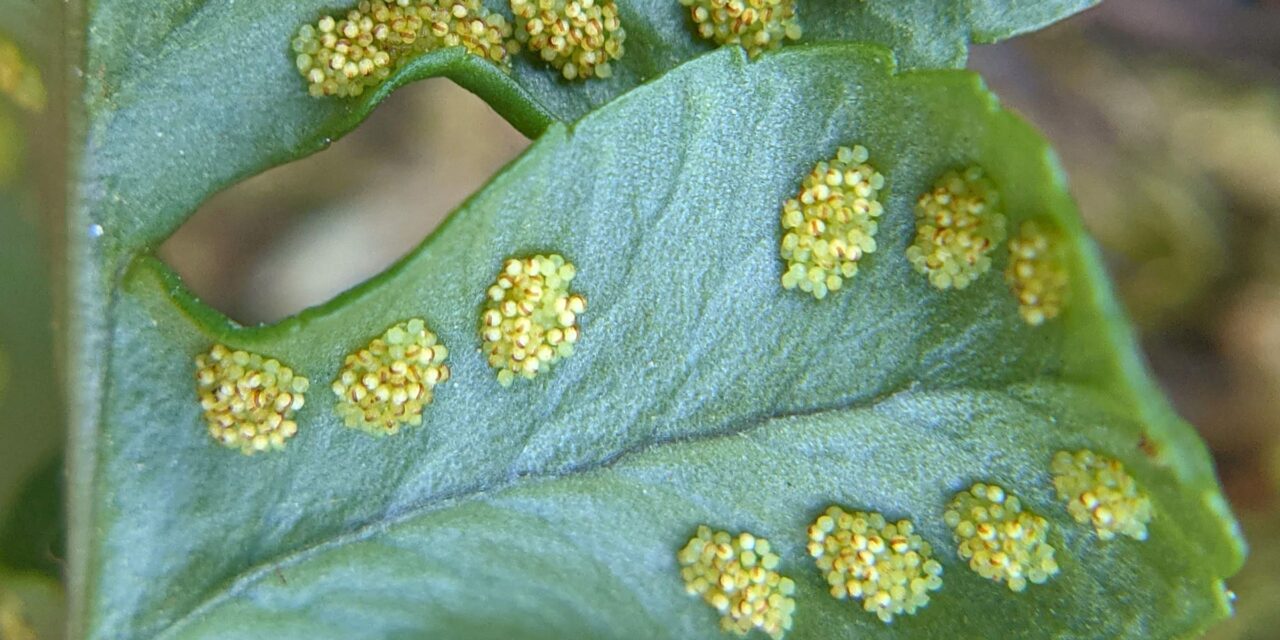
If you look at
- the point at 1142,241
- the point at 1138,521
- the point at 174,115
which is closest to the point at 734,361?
the point at 1138,521

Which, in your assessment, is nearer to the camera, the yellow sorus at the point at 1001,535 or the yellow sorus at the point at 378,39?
the yellow sorus at the point at 1001,535

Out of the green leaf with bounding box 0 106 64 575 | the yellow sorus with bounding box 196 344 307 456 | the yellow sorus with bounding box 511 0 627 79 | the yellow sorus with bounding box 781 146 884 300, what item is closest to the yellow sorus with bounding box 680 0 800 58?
the yellow sorus with bounding box 511 0 627 79

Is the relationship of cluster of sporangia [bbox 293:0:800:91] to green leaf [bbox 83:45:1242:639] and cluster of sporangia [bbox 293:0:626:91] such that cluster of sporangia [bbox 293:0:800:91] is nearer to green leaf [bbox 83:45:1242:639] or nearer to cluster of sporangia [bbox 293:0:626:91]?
cluster of sporangia [bbox 293:0:626:91]

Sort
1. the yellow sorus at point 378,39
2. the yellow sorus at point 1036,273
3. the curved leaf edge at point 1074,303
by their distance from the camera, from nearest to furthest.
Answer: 1. the curved leaf edge at point 1074,303
2. the yellow sorus at point 1036,273
3. the yellow sorus at point 378,39

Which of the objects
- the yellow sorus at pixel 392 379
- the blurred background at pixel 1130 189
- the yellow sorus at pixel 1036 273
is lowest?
the blurred background at pixel 1130 189

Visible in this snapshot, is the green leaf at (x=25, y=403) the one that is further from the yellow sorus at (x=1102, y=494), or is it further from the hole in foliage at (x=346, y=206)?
the yellow sorus at (x=1102, y=494)

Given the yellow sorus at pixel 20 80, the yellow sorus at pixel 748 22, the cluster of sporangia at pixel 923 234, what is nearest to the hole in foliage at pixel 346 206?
the yellow sorus at pixel 20 80

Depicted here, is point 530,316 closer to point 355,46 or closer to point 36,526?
point 355,46
